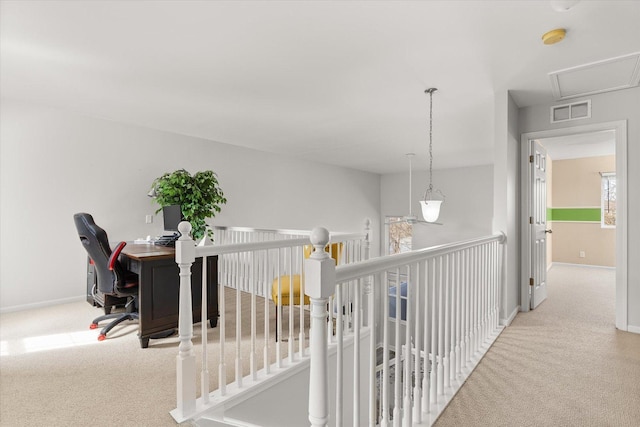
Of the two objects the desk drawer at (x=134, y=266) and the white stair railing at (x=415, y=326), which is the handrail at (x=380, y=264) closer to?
the white stair railing at (x=415, y=326)

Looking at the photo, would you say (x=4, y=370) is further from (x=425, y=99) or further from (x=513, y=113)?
(x=513, y=113)

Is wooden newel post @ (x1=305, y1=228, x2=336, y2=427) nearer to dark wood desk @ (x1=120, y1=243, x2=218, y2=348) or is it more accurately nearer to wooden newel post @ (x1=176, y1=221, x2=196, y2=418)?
wooden newel post @ (x1=176, y1=221, x2=196, y2=418)

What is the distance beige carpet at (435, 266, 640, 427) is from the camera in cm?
162

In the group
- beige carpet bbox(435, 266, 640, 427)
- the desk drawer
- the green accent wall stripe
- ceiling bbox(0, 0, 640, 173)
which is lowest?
beige carpet bbox(435, 266, 640, 427)

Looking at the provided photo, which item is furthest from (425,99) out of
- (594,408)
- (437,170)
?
(437,170)

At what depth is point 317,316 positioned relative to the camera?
978 millimetres

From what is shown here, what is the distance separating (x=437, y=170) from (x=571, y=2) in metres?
6.55

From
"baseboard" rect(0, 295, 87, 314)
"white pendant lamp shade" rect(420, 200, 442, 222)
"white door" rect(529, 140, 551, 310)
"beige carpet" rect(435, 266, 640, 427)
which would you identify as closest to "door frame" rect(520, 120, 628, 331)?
"beige carpet" rect(435, 266, 640, 427)

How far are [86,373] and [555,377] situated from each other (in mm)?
3076

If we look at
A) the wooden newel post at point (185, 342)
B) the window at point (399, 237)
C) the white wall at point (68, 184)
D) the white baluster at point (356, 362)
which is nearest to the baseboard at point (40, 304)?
the white wall at point (68, 184)

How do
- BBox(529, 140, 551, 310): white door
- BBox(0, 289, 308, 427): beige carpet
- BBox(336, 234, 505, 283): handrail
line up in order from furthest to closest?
1. BBox(529, 140, 551, 310): white door
2. BBox(0, 289, 308, 427): beige carpet
3. BBox(336, 234, 505, 283): handrail

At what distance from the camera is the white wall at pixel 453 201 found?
24.4 feet

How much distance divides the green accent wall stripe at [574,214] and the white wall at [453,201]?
4.13 ft

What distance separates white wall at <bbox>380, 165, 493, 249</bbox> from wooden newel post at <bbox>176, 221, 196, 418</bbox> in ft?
23.7
